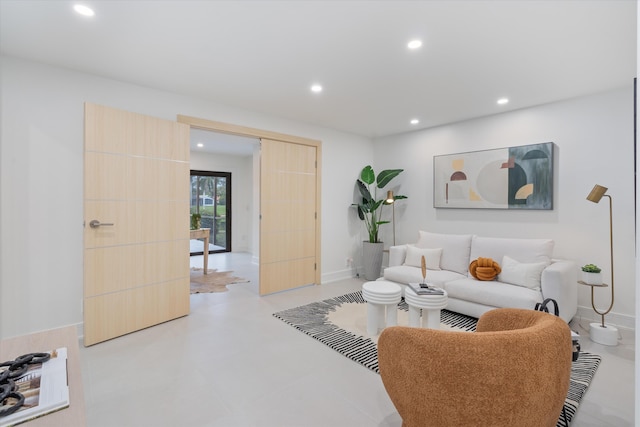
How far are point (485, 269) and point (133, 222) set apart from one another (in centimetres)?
370

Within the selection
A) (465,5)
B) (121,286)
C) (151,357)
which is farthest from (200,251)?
(465,5)

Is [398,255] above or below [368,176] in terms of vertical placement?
below

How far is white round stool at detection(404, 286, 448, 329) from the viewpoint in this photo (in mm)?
2576

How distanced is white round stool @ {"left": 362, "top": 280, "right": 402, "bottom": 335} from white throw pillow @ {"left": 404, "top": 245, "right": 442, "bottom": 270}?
1.18 metres

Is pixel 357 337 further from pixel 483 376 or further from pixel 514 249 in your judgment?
pixel 514 249

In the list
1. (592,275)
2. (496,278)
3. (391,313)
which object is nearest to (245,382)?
(391,313)

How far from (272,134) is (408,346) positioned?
11.6 feet

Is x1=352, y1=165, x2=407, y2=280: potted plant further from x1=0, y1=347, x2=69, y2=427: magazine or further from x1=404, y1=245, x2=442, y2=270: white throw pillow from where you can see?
x1=0, y1=347, x2=69, y2=427: magazine

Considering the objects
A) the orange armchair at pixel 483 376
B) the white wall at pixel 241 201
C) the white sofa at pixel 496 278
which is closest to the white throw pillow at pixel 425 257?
the white sofa at pixel 496 278

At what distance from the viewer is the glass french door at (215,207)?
7.53 metres

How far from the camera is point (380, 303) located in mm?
2770

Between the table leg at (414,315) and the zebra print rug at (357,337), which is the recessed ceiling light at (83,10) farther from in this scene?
the table leg at (414,315)

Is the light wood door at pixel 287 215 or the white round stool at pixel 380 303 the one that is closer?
the white round stool at pixel 380 303

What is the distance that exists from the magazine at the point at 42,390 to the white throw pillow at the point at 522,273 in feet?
11.8
